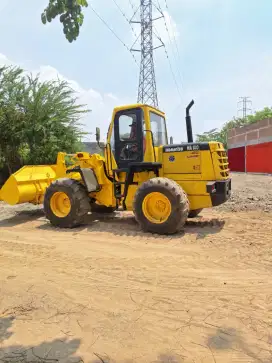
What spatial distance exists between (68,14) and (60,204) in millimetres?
5525

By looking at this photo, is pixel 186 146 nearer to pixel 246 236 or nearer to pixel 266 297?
pixel 246 236

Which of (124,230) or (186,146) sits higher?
(186,146)

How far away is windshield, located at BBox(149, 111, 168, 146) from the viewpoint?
8007 millimetres

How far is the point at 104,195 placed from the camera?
28.0 ft

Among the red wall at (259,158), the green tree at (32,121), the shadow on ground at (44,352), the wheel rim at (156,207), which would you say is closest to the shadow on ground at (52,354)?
the shadow on ground at (44,352)

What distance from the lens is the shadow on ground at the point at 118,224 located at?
7312mm

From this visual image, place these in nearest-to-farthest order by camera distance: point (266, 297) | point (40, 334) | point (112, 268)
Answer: point (40, 334)
point (266, 297)
point (112, 268)

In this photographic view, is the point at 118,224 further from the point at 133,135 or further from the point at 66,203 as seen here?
the point at 133,135

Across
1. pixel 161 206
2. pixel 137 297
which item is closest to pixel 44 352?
pixel 137 297

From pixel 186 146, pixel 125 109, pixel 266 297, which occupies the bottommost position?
pixel 266 297

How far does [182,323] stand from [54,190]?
5497 millimetres

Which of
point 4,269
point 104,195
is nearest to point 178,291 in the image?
point 4,269

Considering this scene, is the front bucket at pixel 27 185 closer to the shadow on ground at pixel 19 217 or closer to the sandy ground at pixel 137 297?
the shadow on ground at pixel 19 217

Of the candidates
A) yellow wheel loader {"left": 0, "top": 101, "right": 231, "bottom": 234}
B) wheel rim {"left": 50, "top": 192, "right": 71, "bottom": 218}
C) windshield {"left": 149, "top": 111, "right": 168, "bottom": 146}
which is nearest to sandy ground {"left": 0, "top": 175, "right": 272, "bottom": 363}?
yellow wheel loader {"left": 0, "top": 101, "right": 231, "bottom": 234}
